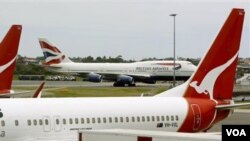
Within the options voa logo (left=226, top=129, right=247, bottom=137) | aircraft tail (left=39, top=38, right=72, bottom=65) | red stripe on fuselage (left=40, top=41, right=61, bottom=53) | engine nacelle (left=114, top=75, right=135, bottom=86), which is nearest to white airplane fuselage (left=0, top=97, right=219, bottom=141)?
voa logo (left=226, top=129, right=247, bottom=137)

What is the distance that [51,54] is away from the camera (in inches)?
3826

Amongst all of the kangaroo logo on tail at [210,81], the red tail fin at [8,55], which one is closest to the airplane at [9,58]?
the red tail fin at [8,55]

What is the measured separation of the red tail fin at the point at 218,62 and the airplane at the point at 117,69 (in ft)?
229

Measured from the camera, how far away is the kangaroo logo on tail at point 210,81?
2489 centimetres

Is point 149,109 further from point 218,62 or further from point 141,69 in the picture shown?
point 141,69

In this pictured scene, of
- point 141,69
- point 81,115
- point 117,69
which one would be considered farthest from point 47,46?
point 81,115

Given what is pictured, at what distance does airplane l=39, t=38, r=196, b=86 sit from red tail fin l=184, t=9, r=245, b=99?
69.7 metres

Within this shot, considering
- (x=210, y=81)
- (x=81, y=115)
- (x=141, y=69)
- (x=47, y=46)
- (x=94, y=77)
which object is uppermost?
(x=210, y=81)

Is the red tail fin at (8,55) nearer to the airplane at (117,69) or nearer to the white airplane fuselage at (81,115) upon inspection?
the white airplane fuselage at (81,115)

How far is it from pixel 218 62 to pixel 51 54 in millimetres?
74128

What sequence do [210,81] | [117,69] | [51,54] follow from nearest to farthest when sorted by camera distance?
[210,81]
[117,69]
[51,54]

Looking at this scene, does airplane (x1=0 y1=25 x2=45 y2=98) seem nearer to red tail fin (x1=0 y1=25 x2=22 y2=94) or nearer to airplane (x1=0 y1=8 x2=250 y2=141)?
red tail fin (x1=0 y1=25 x2=22 y2=94)

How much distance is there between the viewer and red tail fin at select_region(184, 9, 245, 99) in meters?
24.8

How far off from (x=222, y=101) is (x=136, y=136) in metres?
11.6
